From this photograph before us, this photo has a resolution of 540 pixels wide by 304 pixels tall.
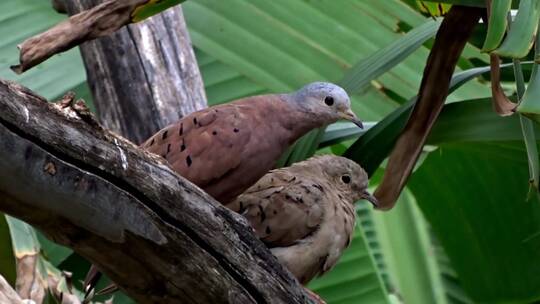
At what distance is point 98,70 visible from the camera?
351 cm

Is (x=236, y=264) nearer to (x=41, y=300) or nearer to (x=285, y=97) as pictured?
(x=41, y=300)

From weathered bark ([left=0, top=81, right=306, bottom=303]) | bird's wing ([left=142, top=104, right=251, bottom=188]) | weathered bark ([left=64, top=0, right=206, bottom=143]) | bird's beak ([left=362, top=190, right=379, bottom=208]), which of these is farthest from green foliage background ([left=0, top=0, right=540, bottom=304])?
weathered bark ([left=0, top=81, right=306, bottom=303])

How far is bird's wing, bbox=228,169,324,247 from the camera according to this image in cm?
291

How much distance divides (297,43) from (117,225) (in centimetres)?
201

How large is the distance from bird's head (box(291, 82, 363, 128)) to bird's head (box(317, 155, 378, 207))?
0.19 meters

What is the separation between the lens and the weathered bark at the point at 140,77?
11.4ft

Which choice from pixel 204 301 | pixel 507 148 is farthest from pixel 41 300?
pixel 507 148

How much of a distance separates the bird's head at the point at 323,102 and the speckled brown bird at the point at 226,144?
5 centimetres

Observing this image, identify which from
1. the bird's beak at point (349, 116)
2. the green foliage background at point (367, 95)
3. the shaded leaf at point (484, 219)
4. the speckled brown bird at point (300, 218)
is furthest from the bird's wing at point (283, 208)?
the shaded leaf at point (484, 219)

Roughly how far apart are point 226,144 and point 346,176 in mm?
344

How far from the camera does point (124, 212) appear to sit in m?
2.08

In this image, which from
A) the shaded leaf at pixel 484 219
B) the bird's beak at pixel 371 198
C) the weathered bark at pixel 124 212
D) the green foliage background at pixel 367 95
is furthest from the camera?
the shaded leaf at pixel 484 219

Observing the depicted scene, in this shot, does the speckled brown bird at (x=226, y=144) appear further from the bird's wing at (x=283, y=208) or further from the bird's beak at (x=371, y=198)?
the bird's beak at (x=371, y=198)

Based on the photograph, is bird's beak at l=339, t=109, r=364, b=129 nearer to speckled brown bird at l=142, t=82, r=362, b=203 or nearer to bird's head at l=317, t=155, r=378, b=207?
speckled brown bird at l=142, t=82, r=362, b=203
